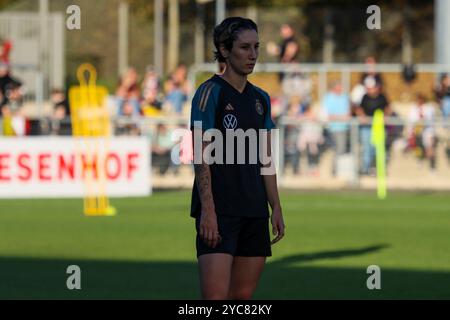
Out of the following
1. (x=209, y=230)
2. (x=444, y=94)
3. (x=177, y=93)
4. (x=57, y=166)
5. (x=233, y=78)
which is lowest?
(x=57, y=166)

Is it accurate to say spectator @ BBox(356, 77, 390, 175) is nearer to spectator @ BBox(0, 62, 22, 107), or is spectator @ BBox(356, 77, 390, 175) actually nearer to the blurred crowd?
the blurred crowd

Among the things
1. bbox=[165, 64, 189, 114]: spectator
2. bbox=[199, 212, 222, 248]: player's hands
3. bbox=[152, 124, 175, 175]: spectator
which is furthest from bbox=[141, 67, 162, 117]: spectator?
bbox=[199, 212, 222, 248]: player's hands

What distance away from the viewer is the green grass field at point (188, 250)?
13.3m

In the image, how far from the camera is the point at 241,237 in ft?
29.4

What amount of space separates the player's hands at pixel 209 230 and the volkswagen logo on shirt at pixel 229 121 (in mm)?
562

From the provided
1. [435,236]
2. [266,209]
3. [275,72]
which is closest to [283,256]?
[435,236]

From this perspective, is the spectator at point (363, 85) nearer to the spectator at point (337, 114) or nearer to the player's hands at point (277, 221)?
the spectator at point (337, 114)

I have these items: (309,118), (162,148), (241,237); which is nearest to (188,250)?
(241,237)

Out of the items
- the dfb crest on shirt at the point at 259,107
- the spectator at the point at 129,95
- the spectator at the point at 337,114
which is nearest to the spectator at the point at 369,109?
the spectator at the point at 337,114

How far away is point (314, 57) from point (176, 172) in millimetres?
18530

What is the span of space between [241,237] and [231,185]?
1.14ft

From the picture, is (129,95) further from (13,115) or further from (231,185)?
(231,185)

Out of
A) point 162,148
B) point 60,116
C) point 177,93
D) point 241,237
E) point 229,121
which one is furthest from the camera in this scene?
point 177,93

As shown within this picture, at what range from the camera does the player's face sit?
8.82 meters
